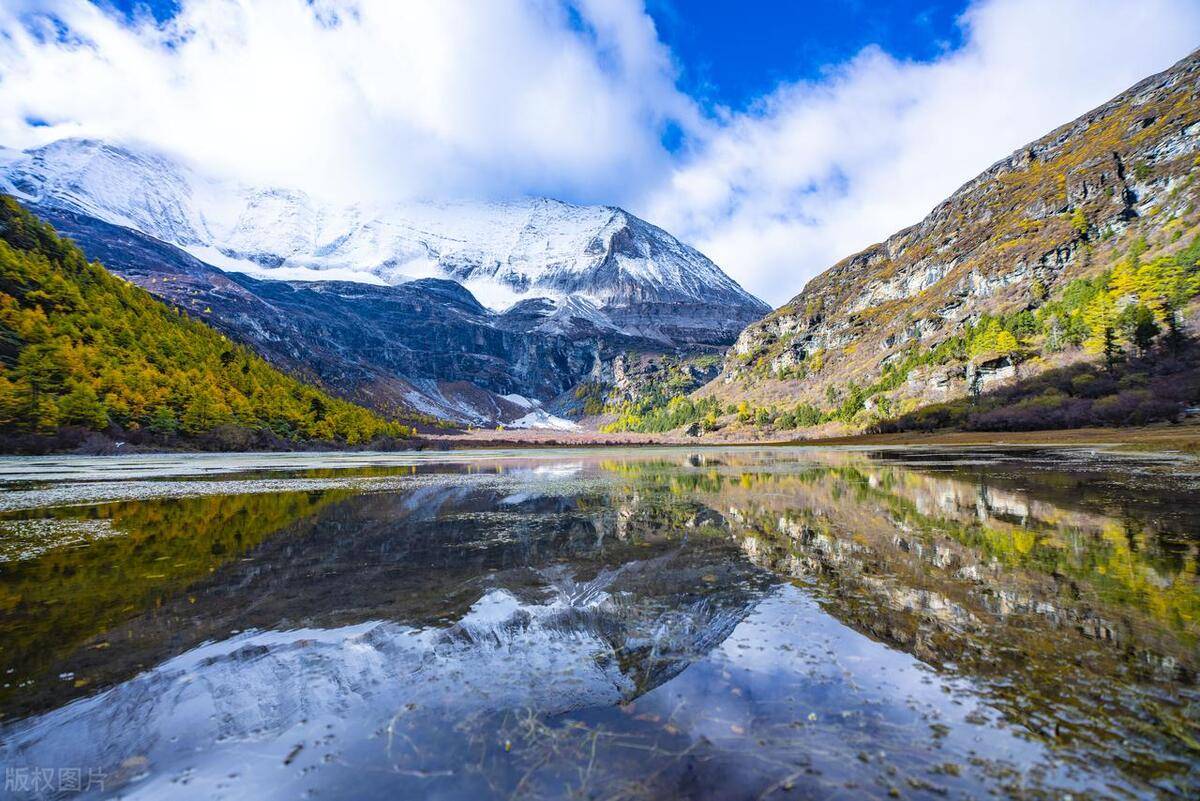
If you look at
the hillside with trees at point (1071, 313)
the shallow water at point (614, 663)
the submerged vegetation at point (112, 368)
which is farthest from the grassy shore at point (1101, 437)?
the submerged vegetation at point (112, 368)

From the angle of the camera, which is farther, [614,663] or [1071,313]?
[1071,313]

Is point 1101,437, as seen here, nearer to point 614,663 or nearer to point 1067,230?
point 614,663

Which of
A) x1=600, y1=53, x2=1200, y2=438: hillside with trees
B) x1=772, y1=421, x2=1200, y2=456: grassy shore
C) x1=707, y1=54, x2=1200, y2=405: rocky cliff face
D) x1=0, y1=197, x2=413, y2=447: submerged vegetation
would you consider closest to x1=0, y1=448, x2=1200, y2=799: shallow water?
x1=772, y1=421, x2=1200, y2=456: grassy shore

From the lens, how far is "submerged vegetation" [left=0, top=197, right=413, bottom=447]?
227ft

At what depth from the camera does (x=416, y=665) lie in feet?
27.1

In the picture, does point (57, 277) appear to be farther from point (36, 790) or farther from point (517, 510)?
point (36, 790)

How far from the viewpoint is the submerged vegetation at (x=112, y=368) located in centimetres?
6912

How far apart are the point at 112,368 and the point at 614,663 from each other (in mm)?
104641

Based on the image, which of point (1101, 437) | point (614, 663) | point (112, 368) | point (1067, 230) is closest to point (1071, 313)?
point (1101, 437)

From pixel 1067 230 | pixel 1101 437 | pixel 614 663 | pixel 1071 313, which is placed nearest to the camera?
pixel 614 663

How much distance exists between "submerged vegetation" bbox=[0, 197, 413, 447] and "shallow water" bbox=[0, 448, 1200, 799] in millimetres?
72663

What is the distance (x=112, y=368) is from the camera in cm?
7944

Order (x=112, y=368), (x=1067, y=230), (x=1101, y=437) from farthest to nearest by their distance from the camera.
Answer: (x=1067, y=230)
(x=112, y=368)
(x=1101, y=437)

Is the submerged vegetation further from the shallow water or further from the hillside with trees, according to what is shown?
the hillside with trees
